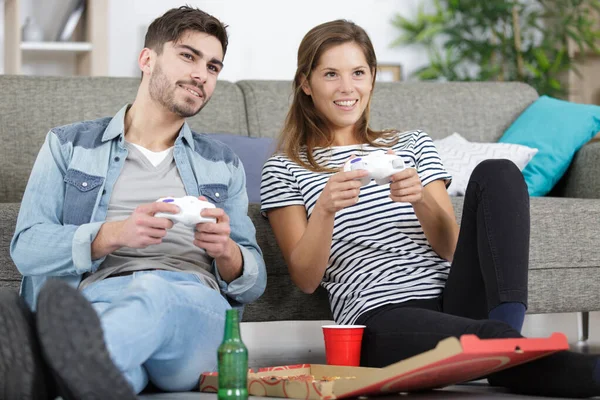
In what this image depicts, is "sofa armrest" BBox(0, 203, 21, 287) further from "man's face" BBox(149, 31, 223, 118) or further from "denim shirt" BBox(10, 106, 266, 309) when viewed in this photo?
"man's face" BBox(149, 31, 223, 118)

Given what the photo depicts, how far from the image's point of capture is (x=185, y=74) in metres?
1.79

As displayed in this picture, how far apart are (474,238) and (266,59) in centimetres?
307

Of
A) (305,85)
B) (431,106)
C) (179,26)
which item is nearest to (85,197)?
(179,26)

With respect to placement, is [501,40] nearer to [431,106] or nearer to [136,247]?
[431,106]

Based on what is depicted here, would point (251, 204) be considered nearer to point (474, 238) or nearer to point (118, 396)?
point (474, 238)

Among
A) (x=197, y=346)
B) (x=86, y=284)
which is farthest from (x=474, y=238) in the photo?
(x=86, y=284)

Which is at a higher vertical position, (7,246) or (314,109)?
(314,109)

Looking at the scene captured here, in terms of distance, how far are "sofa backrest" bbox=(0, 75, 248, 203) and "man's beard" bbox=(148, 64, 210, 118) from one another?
0.88m

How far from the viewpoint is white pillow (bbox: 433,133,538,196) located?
2.75 m

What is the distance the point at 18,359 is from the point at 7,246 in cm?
80

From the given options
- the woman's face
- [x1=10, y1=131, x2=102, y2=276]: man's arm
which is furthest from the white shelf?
[x1=10, y1=131, x2=102, y2=276]: man's arm

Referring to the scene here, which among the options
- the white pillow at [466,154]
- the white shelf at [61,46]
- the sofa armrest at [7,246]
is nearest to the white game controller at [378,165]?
the sofa armrest at [7,246]

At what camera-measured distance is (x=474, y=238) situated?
1702 mm

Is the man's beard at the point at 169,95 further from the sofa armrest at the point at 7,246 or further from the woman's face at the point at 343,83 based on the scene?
the sofa armrest at the point at 7,246
